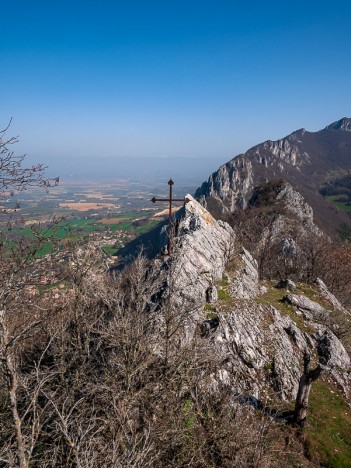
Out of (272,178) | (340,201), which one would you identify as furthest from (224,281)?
(340,201)

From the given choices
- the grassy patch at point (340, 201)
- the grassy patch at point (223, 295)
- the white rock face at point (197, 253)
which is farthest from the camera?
the grassy patch at point (340, 201)

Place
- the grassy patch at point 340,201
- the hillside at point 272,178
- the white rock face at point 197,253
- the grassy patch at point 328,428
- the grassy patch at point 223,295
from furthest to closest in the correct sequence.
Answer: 1. the grassy patch at point 340,201
2. the hillside at point 272,178
3. the grassy patch at point 223,295
4. the white rock face at point 197,253
5. the grassy patch at point 328,428

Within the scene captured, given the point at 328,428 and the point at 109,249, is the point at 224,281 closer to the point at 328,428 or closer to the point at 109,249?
the point at 328,428

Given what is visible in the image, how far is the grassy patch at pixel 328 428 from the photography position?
12.2 metres

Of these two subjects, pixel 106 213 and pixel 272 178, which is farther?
pixel 106 213

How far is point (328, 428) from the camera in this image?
44.3 ft

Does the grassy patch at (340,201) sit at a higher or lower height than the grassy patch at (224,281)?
lower

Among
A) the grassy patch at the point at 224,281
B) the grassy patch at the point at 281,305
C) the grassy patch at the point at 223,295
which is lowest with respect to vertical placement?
the grassy patch at the point at 281,305

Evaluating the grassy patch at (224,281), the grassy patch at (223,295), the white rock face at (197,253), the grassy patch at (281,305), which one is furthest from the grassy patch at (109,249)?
the grassy patch at (223,295)

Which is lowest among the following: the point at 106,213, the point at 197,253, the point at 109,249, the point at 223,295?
the point at 106,213

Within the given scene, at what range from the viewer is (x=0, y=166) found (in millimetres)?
6074

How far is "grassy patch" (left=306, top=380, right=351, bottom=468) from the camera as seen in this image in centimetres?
1218

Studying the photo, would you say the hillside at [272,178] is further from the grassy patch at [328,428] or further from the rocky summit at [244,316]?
the grassy patch at [328,428]

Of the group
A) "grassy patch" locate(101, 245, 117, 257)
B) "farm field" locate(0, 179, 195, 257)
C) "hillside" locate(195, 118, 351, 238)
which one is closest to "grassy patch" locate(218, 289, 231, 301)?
"farm field" locate(0, 179, 195, 257)
